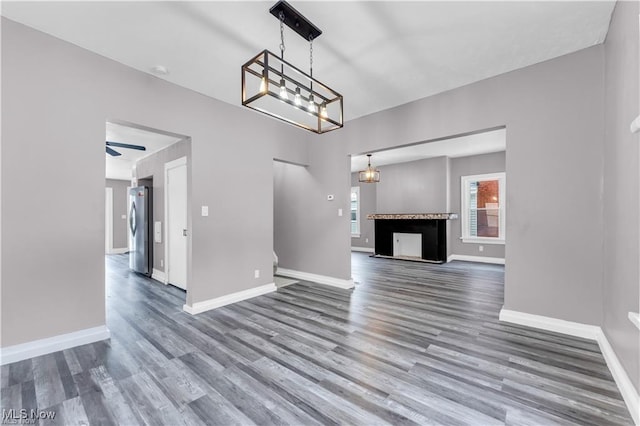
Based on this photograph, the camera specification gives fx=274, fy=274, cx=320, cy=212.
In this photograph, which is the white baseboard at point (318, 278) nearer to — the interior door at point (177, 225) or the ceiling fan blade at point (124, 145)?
the interior door at point (177, 225)

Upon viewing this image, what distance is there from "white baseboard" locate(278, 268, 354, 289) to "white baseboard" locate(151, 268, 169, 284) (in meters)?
2.02

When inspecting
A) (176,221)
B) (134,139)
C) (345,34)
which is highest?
(345,34)

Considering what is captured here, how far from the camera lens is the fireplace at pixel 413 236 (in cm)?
691

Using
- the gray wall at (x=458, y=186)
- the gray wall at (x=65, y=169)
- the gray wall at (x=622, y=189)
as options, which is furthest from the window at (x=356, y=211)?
the gray wall at (x=622, y=189)

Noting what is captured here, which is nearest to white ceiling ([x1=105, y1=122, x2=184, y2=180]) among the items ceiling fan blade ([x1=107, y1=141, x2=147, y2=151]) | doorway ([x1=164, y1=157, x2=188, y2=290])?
ceiling fan blade ([x1=107, y1=141, x2=147, y2=151])

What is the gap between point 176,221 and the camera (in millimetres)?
4566

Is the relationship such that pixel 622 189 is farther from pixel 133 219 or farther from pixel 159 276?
pixel 133 219

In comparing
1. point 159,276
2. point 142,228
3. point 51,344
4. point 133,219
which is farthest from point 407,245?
point 51,344

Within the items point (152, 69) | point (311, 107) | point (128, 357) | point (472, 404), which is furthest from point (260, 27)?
point (472, 404)

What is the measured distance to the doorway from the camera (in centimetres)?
437

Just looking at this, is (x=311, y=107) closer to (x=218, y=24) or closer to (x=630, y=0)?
(x=218, y=24)

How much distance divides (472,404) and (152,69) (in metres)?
4.06

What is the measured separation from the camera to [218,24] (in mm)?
2289

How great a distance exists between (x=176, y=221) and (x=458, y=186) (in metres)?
6.75
